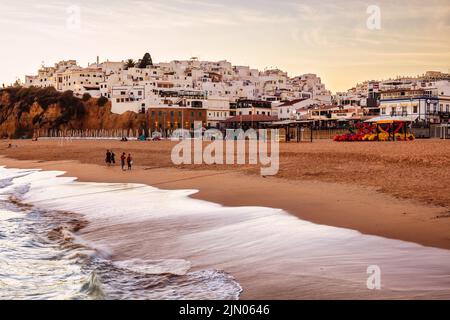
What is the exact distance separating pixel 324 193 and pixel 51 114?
92.1 metres

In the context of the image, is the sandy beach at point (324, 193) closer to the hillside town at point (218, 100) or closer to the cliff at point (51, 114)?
the hillside town at point (218, 100)

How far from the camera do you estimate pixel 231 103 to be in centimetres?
9888

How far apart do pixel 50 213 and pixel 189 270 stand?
883cm

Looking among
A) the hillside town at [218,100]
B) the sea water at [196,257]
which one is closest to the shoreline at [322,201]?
the sea water at [196,257]

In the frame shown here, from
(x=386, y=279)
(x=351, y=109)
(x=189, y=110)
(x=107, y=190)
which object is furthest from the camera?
(x=189, y=110)

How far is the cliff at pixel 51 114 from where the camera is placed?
98188 mm

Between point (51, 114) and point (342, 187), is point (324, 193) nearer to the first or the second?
point (342, 187)

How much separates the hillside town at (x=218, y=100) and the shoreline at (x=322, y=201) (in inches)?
1611

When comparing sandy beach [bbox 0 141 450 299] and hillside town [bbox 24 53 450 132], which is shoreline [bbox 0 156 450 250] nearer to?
sandy beach [bbox 0 141 450 299]

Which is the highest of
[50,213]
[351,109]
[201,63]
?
[201,63]

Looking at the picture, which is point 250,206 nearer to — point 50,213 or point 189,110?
point 50,213
